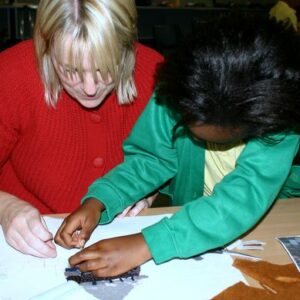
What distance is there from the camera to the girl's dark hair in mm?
652

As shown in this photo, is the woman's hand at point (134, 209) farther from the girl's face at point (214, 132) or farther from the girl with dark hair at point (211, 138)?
the girl's face at point (214, 132)

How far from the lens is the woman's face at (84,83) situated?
87 cm

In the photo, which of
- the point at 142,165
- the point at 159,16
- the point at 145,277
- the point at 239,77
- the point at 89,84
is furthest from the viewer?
the point at 159,16

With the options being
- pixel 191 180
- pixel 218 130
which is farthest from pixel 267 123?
pixel 191 180

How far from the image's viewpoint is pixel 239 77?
65 cm

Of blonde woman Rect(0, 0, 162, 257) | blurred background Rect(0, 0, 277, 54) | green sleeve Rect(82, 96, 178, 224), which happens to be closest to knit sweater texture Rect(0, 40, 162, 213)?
blonde woman Rect(0, 0, 162, 257)

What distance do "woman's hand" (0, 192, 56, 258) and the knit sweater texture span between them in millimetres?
201

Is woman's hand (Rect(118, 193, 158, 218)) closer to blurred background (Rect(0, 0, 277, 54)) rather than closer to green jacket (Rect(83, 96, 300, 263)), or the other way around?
green jacket (Rect(83, 96, 300, 263))

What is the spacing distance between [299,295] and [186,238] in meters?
0.21

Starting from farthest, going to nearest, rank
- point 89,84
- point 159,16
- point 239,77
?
point 159,16
point 89,84
point 239,77

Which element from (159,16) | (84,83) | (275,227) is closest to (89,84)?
(84,83)

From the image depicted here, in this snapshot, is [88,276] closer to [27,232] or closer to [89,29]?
[27,232]

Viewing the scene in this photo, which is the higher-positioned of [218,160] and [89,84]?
[89,84]

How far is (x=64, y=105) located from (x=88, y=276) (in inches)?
17.7
